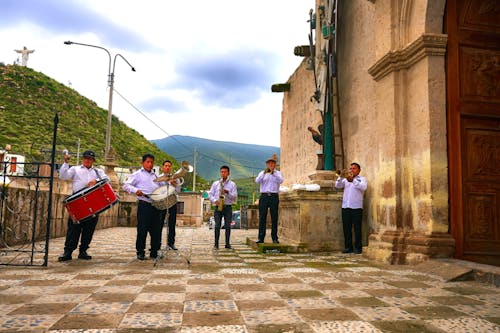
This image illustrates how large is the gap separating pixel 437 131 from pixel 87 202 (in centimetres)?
511

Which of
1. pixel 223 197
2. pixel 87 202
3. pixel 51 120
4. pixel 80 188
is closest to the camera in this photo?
pixel 87 202

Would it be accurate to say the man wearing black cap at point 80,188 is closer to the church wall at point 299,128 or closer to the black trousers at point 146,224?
the black trousers at point 146,224

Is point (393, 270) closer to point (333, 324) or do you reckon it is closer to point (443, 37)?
point (333, 324)

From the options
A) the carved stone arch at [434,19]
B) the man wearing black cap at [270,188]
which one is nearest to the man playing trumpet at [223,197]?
the man wearing black cap at [270,188]

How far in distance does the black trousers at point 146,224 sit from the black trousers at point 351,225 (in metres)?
3.41

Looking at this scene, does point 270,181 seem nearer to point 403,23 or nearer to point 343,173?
point 343,173

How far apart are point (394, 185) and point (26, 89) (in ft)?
196

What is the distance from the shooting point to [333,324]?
2.70 meters

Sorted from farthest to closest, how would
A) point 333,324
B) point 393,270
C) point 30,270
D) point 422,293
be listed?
point 393,270 → point 30,270 → point 422,293 → point 333,324

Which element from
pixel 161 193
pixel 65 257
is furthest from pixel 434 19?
pixel 65 257

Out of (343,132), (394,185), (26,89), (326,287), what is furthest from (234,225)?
(26,89)

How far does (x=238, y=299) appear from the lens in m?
3.44

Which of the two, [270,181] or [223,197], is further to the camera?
[270,181]

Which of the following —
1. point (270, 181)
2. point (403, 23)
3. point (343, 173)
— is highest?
point (403, 23)
